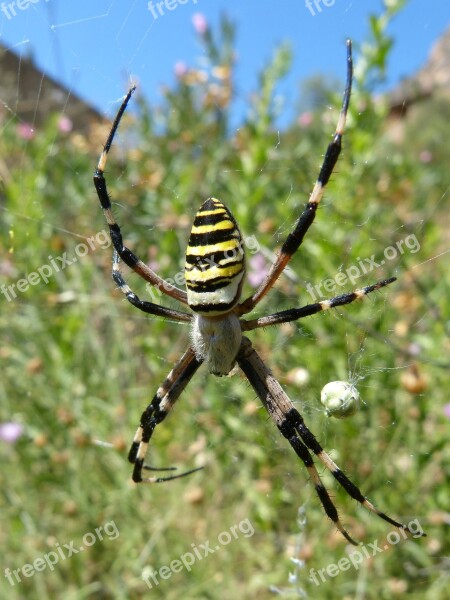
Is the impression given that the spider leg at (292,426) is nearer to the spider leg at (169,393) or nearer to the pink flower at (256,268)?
the spider leg at (169,393)


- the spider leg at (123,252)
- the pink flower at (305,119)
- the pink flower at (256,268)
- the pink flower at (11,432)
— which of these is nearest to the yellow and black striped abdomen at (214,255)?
the spider leg at (123,252)

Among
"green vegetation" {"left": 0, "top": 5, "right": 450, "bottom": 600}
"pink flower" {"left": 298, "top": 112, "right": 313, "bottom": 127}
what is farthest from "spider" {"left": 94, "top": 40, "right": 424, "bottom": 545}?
"pink flower" {"left": 298, "top": 112, "right": 313, "bottom": 127}

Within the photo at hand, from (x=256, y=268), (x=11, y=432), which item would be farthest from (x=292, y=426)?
(x=11, y=432)

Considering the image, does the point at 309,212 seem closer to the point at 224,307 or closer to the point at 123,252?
the point at 224,307

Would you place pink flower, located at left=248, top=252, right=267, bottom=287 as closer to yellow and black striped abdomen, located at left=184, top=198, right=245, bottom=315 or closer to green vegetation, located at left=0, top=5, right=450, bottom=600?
green vegetation, located at left=0, top=5, right=450, bottom=600

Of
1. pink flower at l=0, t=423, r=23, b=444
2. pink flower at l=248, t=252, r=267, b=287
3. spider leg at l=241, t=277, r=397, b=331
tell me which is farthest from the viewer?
pink flower at l=0, t=423, r=23, b=444
